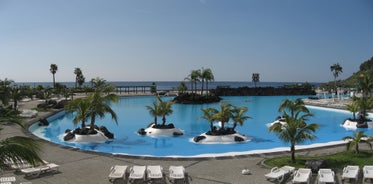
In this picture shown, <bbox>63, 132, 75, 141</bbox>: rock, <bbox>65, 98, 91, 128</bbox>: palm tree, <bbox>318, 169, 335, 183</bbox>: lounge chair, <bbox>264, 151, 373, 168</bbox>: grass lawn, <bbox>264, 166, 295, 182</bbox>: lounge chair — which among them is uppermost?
<bbox>65, 98, 91, 128</bbox>: palm tree

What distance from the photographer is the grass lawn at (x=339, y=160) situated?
1152 centimetres

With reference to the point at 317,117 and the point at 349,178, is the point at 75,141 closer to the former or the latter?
the point at 349,178

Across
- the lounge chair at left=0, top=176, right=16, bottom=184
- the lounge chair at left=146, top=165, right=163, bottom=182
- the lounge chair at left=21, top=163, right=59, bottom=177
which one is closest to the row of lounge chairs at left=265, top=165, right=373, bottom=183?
the lounge chair at left=146, top=165, right=163, bottom=182

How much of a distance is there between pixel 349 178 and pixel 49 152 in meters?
11.4

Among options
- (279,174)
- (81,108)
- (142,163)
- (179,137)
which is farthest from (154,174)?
(179,137)

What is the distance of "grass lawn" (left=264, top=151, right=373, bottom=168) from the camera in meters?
11.5

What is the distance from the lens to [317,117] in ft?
101

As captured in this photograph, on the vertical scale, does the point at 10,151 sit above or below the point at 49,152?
above

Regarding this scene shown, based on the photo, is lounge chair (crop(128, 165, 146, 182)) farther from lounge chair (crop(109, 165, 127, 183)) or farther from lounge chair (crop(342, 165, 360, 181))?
lounge chair (crop(342, 165, 360, 181))

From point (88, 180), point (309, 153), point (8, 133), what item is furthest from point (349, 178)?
point (8, 133)

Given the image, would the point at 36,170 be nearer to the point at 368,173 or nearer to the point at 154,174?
the point at 154,174

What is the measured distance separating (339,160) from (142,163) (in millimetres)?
7300

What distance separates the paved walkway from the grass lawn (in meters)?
0.59

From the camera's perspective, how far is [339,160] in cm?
1191
